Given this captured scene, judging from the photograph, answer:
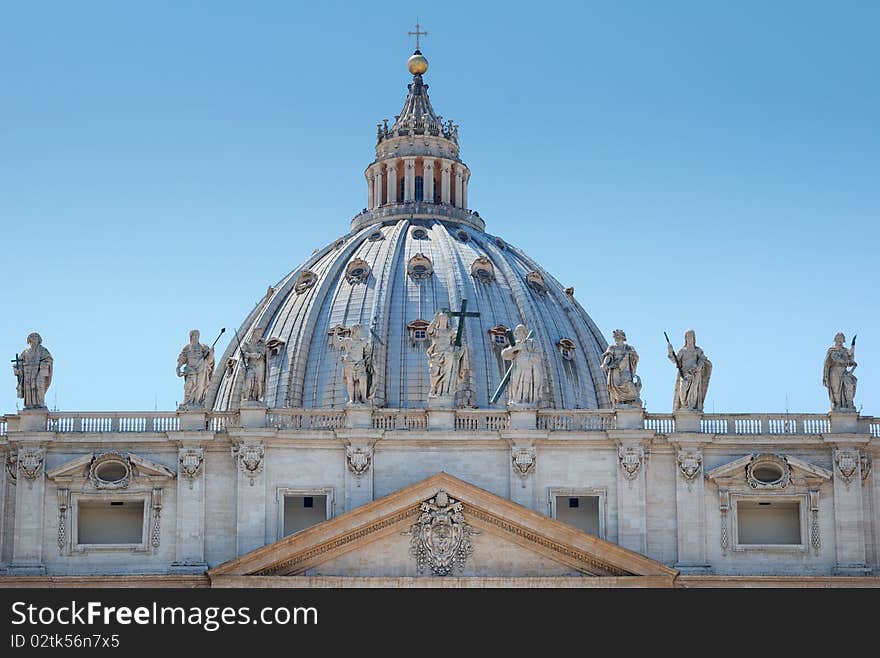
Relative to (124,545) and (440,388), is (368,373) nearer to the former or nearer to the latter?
(440,388)

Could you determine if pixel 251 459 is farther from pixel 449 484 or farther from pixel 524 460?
pixel 524 460

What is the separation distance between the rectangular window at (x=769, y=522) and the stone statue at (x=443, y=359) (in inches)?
443

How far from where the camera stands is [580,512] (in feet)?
253

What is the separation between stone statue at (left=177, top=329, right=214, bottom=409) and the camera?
3017 inches

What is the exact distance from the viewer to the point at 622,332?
257ft

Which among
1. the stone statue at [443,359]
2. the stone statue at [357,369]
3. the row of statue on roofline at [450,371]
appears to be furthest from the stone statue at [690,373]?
the stone statue at [357,369]

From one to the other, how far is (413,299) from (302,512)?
4834cm

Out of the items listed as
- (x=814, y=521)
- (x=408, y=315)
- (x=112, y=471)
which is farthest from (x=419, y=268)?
(x=814, y=521)

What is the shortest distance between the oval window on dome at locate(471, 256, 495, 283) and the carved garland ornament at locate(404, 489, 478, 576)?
5237 cm

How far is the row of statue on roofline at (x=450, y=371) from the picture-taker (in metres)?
76.7

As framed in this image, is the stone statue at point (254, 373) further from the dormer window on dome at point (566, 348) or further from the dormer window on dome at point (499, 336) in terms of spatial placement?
the dormer window on dome at point (566, 348)
